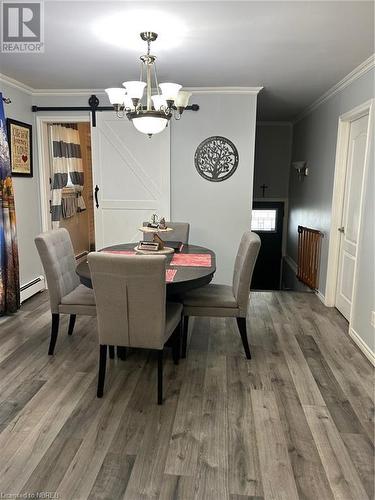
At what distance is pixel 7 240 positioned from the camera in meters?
3.61

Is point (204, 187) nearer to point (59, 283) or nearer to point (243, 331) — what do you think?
point (243, 331)

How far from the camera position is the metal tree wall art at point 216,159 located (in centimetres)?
422

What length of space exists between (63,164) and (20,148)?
3.78ft

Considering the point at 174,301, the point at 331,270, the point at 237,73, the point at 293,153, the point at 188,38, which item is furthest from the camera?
the point at 293,153

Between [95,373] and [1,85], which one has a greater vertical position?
[1,85]

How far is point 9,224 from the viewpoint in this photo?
361 centimetres

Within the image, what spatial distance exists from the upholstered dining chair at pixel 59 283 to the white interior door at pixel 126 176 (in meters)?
1.54

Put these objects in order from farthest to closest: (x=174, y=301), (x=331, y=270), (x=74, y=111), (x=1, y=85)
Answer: (x=74, y=111) < (x=331, y=270) < (x=1, y=85) < (x=174, y=301)

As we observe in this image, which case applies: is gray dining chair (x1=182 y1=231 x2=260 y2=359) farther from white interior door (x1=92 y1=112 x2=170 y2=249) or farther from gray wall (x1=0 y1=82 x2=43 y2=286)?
gray wall (x1=0 y1=82 x2=43 y2=286)

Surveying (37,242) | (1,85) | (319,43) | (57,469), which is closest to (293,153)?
(319,43)

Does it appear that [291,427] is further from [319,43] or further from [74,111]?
[74,111]

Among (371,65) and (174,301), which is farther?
(371,65)

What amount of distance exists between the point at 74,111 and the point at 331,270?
3.55 m

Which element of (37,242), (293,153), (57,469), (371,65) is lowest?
(57,469)
